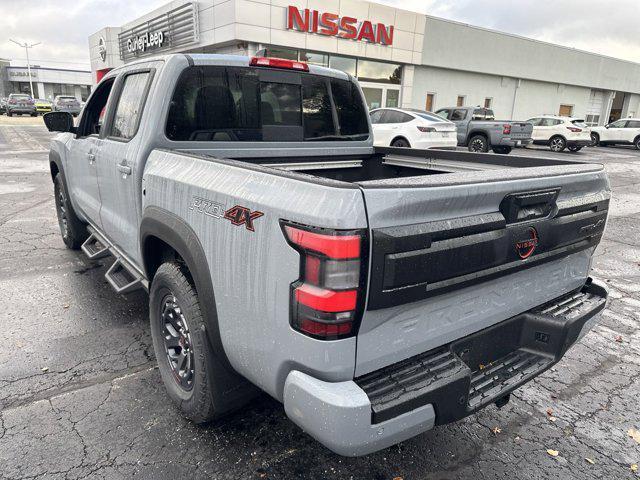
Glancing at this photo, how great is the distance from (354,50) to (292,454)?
21.2 metres

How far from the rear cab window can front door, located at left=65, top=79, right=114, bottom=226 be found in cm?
112

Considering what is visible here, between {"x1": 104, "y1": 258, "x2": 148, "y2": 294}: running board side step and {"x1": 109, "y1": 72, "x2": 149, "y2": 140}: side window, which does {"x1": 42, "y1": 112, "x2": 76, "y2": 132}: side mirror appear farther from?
{"x1": 104, "y1": 258, "x2": 148, "y2": 294}: running board side step

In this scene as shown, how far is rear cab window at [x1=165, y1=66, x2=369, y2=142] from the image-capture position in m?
3.07

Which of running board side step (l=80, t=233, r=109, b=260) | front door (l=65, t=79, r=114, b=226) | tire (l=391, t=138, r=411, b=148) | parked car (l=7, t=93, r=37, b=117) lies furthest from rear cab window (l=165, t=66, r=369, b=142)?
parked car (l=7, t=93, r=37, b=117)

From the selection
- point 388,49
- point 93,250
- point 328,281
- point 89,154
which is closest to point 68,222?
point 93,250

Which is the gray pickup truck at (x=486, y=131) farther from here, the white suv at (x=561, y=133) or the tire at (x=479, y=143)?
the white suv at (x=561, y=133)

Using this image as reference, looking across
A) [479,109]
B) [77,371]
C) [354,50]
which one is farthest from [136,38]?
[77,371]

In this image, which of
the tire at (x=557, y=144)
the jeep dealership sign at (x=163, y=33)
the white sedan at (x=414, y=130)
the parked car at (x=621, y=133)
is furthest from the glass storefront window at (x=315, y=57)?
the parked car at (x=621, y=133)

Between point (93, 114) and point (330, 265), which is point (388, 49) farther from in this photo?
point (330, 265)

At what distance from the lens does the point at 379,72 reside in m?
23.0

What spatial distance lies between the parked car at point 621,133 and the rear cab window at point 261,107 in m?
26.5

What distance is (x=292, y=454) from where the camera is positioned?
250 cm

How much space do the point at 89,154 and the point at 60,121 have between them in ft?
2.06

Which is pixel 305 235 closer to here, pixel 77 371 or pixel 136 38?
pixel 77 371
